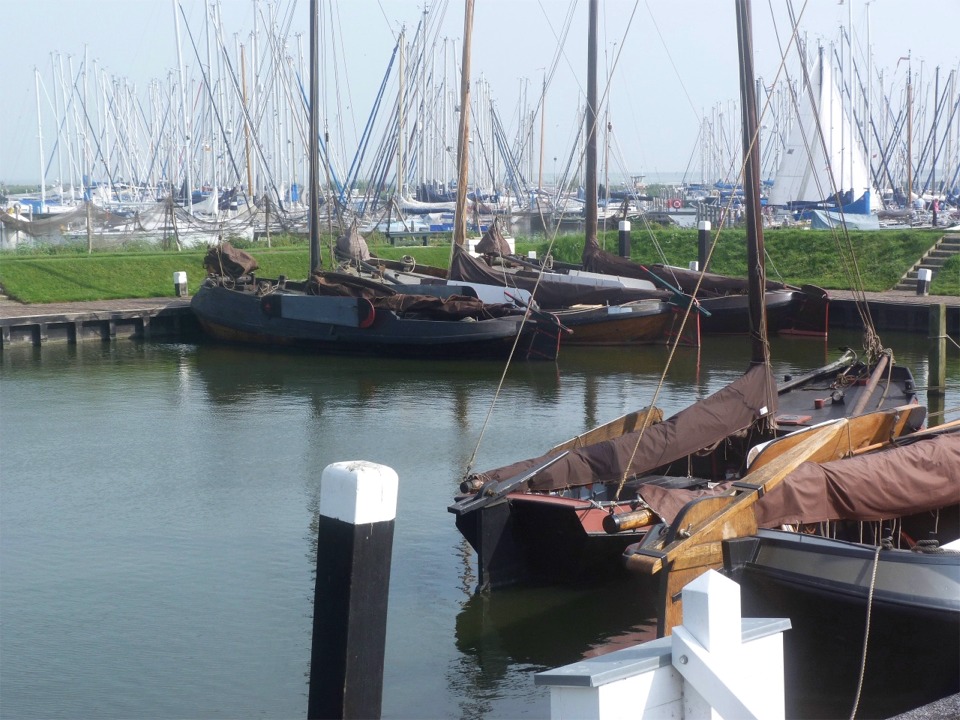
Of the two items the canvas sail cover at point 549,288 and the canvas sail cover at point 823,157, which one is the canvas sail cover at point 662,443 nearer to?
the canvas sail cover at point 549,288

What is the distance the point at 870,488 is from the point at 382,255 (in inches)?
1083

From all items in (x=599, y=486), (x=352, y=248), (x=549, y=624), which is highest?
(x=352, y=248)

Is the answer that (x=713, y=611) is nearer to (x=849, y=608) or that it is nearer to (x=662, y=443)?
(x=849, y=608)

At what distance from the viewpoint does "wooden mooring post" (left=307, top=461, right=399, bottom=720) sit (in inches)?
185

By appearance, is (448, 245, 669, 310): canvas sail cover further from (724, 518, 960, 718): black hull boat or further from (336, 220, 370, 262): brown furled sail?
(724, 518, 960, 718): black hull boat

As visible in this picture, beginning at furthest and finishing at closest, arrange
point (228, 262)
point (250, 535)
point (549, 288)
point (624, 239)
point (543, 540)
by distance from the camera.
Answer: point (624, 239) < point (228, 262) < point (549, 288) < point (250, 535) < point (543, 540)

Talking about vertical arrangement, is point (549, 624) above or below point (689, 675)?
below

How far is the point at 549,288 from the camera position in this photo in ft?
88.2

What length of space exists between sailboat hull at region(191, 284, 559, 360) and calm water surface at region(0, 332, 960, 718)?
736 mm

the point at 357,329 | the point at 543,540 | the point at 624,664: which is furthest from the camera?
the point at 357,329

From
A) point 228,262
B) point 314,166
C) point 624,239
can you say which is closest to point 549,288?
point 624,239

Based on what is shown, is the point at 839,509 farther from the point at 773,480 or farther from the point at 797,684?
the point at 797,684

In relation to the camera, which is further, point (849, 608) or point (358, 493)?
point (849, 608)

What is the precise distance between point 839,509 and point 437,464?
7052mm
